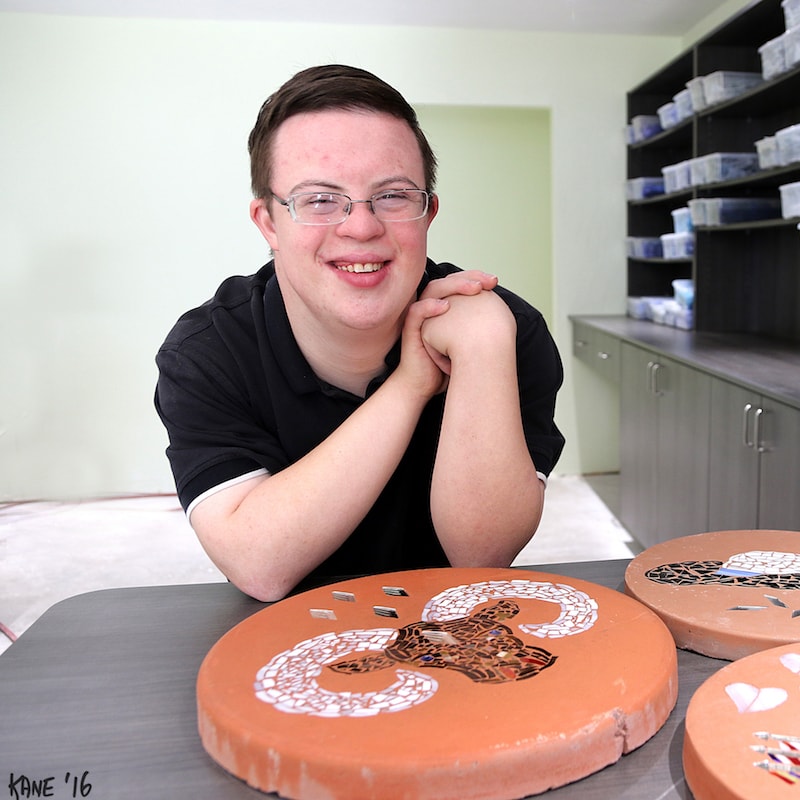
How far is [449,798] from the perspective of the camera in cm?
59

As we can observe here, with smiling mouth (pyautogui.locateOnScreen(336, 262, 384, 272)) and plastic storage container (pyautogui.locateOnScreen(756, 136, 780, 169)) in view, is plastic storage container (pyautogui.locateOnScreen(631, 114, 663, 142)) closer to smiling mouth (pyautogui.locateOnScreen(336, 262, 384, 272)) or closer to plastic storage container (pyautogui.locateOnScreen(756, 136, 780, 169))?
plastic storage container (pyautogui.locateOnScreen(756, 136, 780, 169))

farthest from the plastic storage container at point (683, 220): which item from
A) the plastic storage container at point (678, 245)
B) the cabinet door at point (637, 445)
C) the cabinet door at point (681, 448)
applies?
the cabinet door at point (681, 448)

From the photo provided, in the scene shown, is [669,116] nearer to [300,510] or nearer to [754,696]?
[300,510]

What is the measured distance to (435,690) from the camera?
0.69 m

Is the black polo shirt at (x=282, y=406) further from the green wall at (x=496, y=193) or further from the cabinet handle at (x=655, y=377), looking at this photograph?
the green wall at (x=496, y=193)

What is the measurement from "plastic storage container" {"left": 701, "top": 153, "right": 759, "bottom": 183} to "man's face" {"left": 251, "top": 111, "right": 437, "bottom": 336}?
2.69m

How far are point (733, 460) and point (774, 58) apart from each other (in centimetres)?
147

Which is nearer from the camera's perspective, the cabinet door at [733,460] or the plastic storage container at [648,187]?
the cabinet door at [733,460]

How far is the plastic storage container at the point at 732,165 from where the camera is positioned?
346 centimetres

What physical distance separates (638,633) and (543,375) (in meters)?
0.65

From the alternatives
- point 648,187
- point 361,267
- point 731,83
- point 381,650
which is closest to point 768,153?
point 731,83

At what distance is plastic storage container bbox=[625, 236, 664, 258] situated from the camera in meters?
4.44

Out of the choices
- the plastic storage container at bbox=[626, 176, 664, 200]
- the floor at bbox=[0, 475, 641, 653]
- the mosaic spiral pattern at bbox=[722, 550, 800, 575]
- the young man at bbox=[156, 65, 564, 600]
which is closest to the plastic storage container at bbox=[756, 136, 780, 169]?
the plastic storage container at bbox=[626, 176, 664, 200]

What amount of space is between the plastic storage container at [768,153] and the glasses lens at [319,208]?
2418mm
